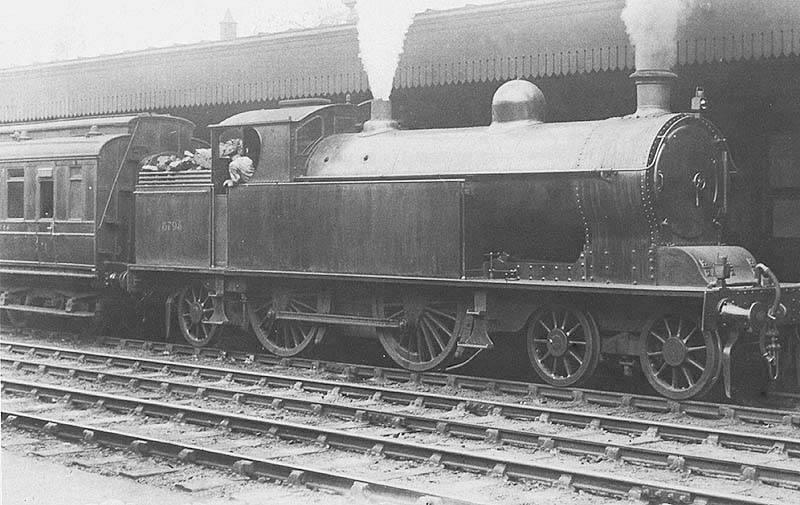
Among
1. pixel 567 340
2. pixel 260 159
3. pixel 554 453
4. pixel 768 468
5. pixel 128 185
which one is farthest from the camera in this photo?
pixel 128 185

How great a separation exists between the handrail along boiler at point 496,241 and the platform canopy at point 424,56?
149 centimetres

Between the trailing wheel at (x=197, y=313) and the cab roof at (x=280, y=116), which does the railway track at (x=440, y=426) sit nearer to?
the trailing wheel at (x=197, y=313)

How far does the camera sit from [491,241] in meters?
11.1

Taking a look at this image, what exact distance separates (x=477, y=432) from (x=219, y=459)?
6.70 ft

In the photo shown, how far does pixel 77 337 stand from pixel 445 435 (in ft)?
27.0

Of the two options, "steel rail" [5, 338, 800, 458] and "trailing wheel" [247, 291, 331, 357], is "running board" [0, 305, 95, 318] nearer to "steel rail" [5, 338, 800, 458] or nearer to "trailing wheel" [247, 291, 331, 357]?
"steel rail" [5, 338, 800, 458]

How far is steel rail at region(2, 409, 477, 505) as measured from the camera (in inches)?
258

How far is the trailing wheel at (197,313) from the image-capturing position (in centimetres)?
1379

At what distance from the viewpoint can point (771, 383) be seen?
34.5 feet

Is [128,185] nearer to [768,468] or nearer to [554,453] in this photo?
[554,453]

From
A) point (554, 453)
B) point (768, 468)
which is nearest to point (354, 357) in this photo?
point (554, 453)

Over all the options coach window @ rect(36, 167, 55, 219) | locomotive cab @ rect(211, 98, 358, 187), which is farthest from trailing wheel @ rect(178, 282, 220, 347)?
coach window @ rect(36, 167, 55, 219)

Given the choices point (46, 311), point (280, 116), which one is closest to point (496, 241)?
point (280, 116)

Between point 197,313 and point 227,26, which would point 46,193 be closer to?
point 197,313
